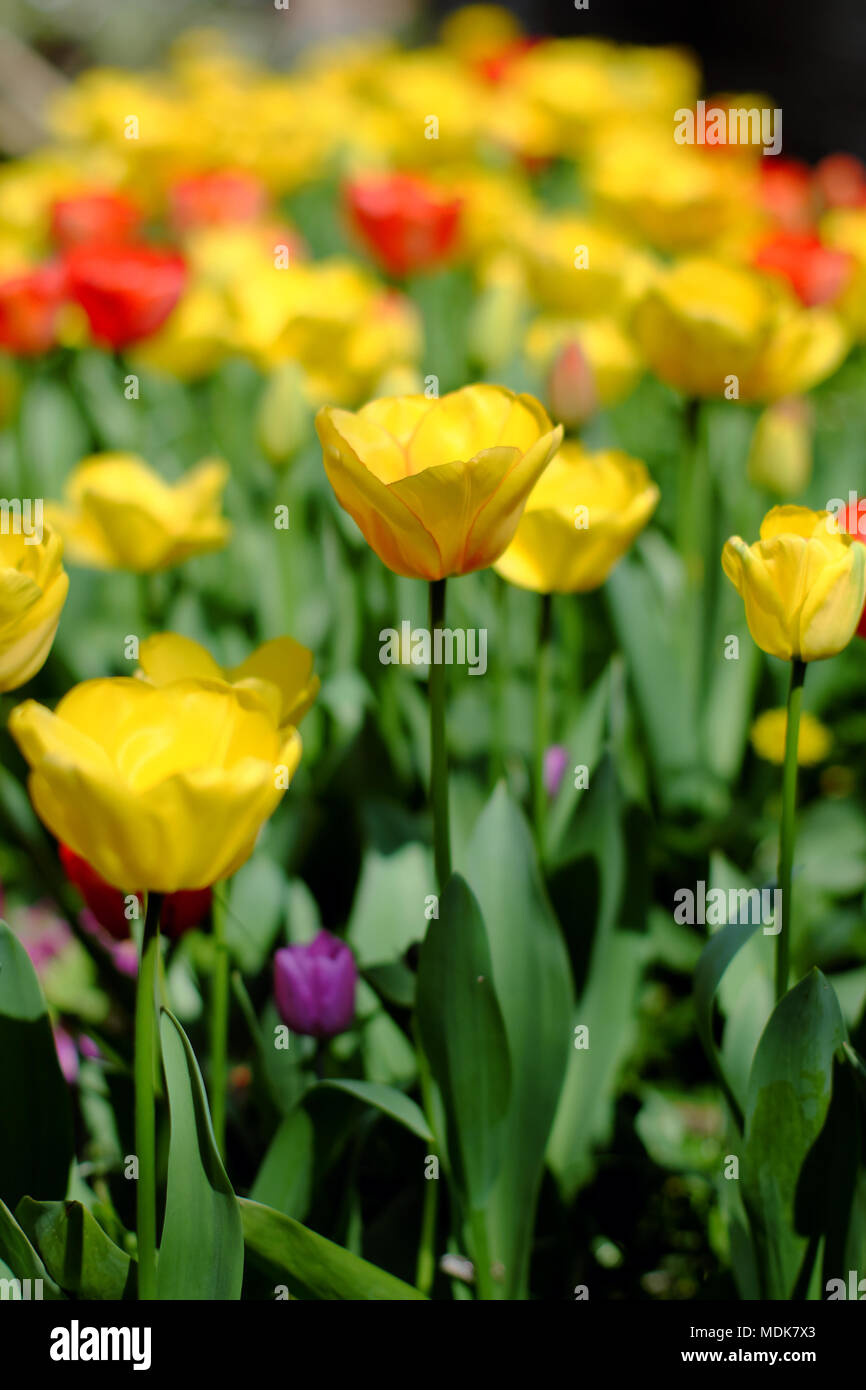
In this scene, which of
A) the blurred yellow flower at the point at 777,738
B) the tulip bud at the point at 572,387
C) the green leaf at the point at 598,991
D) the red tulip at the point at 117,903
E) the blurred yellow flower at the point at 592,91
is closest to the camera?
the red tulip at the point at 117,903

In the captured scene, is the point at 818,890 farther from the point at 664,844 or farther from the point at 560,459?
the point at 560,459

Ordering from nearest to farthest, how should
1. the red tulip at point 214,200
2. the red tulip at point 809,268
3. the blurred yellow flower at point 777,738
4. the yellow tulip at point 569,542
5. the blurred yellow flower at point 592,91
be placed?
the yellow tulip at point 569,542 → the blurred yellow flower at point 777,738 → the red tulip at point 809,268 → the red tulip at point 214,200 → the blurred yellow flower at point 592,91

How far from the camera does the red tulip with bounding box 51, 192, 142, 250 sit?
7.34ft

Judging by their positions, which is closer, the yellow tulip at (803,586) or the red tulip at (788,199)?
the yellow tulip at (803,586)

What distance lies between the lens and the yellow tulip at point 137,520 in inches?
52.2

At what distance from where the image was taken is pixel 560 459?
1.19 meters

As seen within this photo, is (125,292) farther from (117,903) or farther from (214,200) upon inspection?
(117,903)

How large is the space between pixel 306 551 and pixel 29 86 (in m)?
4.09

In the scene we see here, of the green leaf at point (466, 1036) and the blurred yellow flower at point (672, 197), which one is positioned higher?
the blurred yellow flower at point (672, 197)

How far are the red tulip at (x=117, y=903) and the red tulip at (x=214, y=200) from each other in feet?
6.73

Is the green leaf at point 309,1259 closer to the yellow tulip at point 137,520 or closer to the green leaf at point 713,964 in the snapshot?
the green leaf at point 713,964

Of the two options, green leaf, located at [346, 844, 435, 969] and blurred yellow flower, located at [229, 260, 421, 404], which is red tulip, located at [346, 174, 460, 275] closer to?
blurred yellow flower, located at [229, 260, 421, 404]

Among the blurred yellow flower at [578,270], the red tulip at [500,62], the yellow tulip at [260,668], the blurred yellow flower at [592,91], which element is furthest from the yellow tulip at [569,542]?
the red tulip at [500,62]

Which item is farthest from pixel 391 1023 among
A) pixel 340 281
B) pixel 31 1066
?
pixel 340 281
